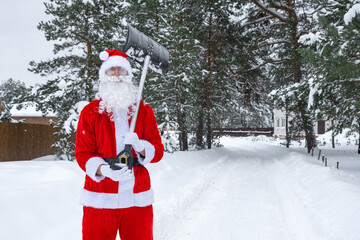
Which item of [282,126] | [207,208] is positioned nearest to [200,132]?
[207,208]

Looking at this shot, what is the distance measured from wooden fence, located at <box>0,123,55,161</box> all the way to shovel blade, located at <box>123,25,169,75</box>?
1332cm

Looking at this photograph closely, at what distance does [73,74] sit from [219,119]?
9439mm

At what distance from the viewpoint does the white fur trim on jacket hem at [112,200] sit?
7.45ft

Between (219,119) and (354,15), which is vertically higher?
(354,15)

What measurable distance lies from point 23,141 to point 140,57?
14.6 metres

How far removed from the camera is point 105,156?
233 cm

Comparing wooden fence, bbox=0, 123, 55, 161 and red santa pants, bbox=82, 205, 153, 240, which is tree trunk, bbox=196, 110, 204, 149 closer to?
wooden fence, bbox=0, 123, 55, 161

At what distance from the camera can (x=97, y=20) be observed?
13320 millimetres

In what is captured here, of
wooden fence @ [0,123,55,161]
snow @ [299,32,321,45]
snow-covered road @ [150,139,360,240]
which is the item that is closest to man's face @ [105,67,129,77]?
snow-covered road @ [150,139,360,240]

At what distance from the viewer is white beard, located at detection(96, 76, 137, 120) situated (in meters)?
2.41

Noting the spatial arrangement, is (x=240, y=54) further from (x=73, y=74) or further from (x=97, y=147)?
(x=97, y=147)

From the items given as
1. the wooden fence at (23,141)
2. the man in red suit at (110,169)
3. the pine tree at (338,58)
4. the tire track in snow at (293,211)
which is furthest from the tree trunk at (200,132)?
the man in red suit at (110,169)

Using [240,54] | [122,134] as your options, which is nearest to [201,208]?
[122,134]

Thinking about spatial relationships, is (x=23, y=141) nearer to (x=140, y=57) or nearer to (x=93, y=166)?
(x=140, y=57)
